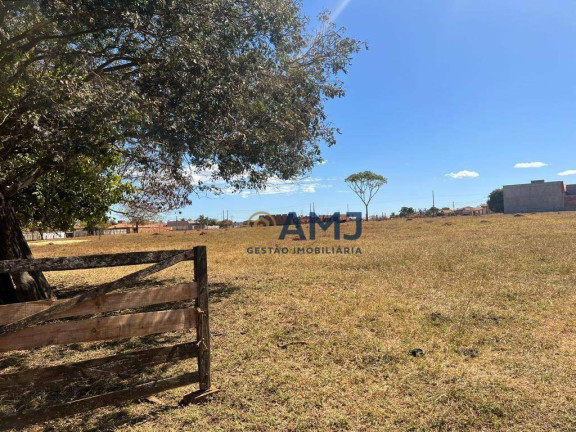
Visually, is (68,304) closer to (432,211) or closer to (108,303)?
(108,303)

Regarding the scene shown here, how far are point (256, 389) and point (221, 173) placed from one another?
5.87m

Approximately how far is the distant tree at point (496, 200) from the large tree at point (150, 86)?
275 feet

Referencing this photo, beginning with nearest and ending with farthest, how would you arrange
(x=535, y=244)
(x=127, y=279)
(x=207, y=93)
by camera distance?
(x=127, y=279)
(x=207, y=93)
(x=535, y=244)

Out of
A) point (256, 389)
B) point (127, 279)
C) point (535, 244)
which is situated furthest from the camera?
point (535, 244)

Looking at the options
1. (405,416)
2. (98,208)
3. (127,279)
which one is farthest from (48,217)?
(405,416)

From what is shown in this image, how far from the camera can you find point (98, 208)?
10.5 m

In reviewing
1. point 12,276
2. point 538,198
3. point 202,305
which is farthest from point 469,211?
point 202,305

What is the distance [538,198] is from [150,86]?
281 feet

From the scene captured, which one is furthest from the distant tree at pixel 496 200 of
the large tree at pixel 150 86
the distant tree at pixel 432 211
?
the large tree at pixel 150 86

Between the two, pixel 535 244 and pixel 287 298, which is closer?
pixel 287 298

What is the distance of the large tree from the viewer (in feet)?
18.5

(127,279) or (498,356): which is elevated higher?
(127,279)

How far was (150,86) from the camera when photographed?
6.69 metres

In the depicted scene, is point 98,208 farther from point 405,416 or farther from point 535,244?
point 535,244
